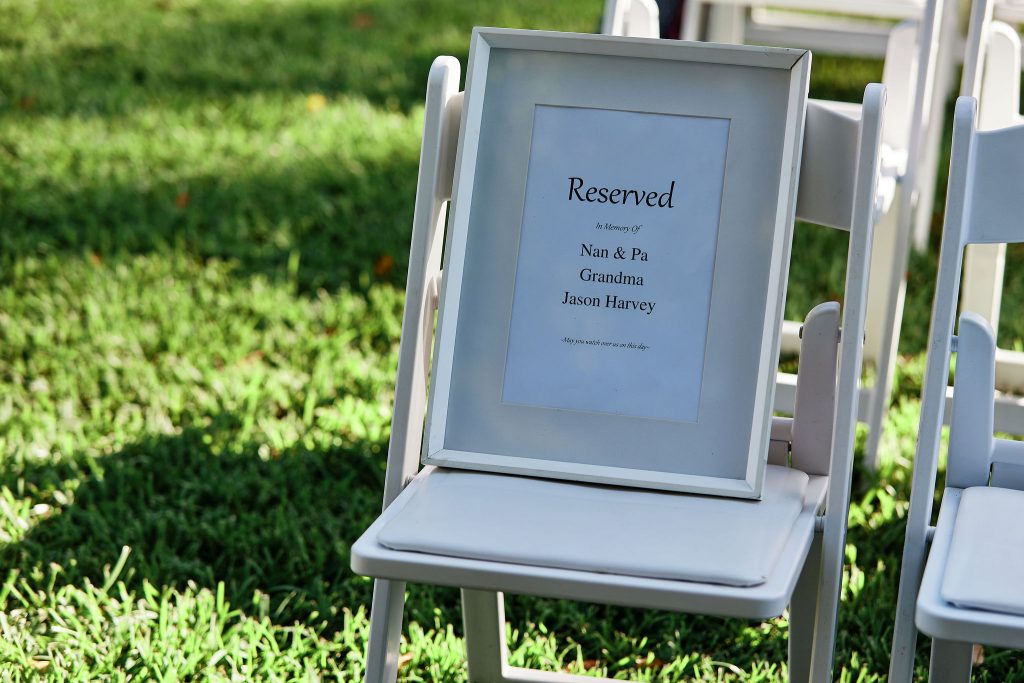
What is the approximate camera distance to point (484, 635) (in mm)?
2076

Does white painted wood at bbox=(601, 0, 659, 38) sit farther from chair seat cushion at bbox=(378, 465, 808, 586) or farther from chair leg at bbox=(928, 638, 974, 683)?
chair leg at bbox=(928, 638, 974, 683)

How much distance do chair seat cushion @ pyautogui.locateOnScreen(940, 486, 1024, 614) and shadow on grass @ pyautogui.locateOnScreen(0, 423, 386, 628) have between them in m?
1.30

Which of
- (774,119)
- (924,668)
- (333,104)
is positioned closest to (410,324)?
(774,119)

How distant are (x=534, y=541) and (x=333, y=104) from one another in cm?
453

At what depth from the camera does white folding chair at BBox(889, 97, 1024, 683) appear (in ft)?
5.26

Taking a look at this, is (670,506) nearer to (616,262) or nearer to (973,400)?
(616,262)

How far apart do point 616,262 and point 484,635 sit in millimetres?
720

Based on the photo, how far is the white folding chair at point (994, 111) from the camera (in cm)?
258

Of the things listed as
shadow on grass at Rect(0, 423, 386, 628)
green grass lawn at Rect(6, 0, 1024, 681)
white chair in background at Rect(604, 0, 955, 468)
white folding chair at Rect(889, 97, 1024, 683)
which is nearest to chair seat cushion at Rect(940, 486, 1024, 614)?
white folding chair at Rect(889, 97, 1024, 683)

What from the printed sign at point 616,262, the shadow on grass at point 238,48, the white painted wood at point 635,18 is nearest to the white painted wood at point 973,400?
the printed sign at point 616,262

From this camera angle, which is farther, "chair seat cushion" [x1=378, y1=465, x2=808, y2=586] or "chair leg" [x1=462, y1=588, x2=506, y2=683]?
"chair leg" [x1=462, y1=588, x2=506, y2=683]

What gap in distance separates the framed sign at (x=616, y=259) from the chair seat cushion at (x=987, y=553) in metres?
0.29

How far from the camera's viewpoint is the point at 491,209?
1801 millimetres

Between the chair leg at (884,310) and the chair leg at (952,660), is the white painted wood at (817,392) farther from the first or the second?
the chair leg at (884,310)
